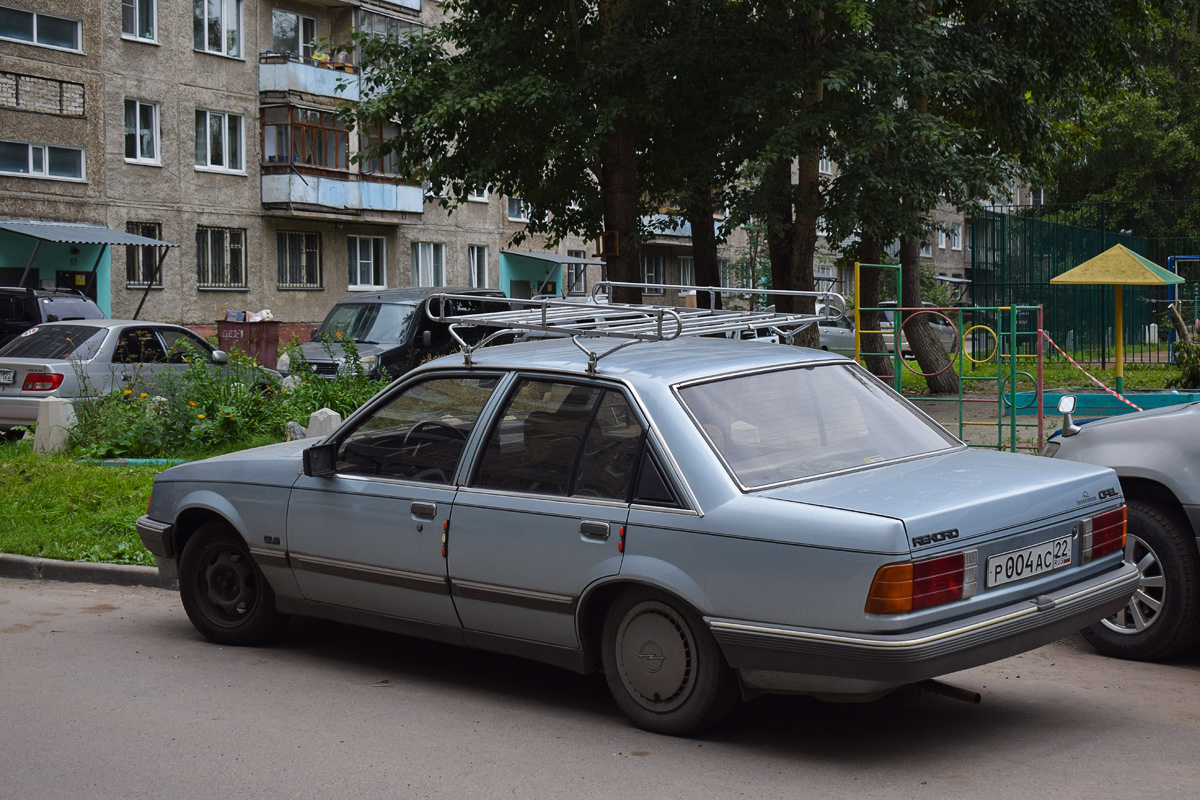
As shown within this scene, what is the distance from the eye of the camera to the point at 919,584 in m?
4.22

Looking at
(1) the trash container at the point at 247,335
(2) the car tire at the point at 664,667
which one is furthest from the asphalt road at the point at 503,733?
(1) the trash container at the point at 247,335

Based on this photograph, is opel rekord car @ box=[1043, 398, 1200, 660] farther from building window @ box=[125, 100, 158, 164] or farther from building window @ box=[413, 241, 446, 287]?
building window @ box=[413, 241, 446, 287]

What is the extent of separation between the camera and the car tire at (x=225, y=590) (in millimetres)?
6301

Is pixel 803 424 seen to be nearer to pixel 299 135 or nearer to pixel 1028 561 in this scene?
pixel 1028 561

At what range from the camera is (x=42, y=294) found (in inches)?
778

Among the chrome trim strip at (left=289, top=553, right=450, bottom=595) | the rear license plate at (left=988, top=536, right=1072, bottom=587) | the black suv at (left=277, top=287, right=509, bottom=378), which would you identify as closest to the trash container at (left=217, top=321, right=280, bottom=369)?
the black suv at (left=277, top=287, right=509, bottom=378)

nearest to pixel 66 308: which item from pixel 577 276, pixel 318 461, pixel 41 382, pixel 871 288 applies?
pixel 41 382

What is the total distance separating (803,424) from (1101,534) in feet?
4.05

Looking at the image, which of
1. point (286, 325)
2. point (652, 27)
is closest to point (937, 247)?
point (286, 325)

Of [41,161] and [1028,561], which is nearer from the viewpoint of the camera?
[1028,561]

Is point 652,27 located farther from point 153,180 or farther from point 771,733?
point 153,180

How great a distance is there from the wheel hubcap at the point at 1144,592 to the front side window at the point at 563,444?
259cm

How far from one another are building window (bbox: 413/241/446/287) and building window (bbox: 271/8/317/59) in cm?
734

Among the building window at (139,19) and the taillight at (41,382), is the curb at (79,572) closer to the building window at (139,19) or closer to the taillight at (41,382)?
the taillight at (41,382)
